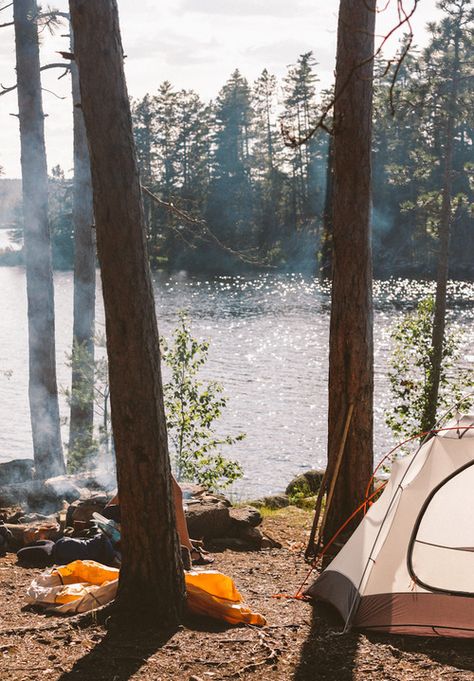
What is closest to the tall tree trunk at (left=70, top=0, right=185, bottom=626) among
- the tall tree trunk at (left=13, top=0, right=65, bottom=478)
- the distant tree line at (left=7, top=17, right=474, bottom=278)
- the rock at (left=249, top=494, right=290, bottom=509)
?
the rock at (left=249, top=494, right=290, bottom=509)

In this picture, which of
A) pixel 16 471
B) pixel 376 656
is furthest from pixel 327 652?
pixel 16 471

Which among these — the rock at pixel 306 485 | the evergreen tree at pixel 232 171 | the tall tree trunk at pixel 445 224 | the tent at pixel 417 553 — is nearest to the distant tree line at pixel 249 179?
the evergreen tree at pixel 232 171

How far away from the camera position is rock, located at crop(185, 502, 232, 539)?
26.7 feet

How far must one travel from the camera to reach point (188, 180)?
6194 centimetres

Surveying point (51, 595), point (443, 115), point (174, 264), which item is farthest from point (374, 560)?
point (174, 264)

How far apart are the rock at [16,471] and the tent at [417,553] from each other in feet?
26.4

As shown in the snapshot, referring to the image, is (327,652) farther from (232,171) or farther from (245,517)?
(232,171)

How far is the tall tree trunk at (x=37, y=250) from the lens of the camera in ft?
45.1

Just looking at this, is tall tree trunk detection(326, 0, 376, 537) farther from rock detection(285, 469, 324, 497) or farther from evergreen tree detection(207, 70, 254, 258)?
evergreen tree detection(207, 70, 254, 258)

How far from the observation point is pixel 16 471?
1357 cm

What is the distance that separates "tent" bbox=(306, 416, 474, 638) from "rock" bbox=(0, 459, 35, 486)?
803cm

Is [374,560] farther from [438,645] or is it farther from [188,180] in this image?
[188,180]

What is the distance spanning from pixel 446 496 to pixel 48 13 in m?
11.0

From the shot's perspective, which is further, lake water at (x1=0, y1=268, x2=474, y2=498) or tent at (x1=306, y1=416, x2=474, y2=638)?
lake water at (x1=0, y1=268, x2=474, y2=498)
